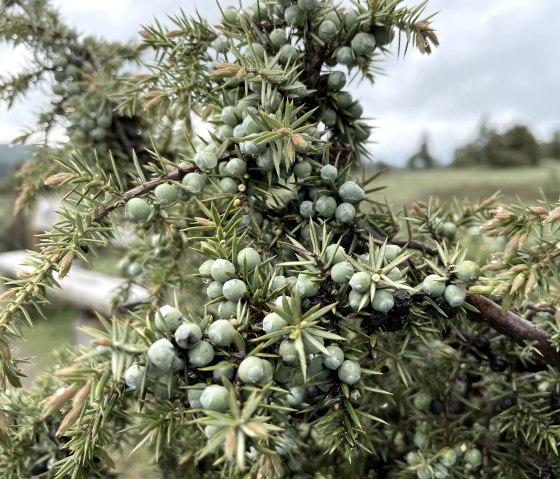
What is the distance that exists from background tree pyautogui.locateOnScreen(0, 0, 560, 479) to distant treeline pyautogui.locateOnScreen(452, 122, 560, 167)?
77.2 ft

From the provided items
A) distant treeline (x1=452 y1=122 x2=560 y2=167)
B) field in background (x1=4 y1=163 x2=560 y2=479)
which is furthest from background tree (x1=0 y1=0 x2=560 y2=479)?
distant treeline (x1=452 y1=122 x2=560 y2=167)

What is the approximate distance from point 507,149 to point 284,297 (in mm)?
24978

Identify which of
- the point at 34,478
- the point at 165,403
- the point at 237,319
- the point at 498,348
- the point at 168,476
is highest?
the point at 237,319

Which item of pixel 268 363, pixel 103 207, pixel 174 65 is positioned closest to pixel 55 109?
pixel 174 65

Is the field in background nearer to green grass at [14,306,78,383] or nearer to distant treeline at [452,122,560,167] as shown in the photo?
green grass at [14,306,78,383]

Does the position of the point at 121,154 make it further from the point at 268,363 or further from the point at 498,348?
the point at 498,348

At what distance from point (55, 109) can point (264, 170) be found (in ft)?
2.49

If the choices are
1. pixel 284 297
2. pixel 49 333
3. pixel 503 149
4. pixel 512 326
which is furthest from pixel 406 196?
pixel 284 297

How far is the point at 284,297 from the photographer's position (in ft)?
1.56

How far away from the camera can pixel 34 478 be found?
845 mm

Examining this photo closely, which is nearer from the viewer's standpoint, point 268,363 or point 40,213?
point 268,363

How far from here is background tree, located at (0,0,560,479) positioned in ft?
1.62

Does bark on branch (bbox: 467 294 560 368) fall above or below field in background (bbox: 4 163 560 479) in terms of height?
above

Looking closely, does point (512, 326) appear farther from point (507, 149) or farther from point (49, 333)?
point (507, 149)
